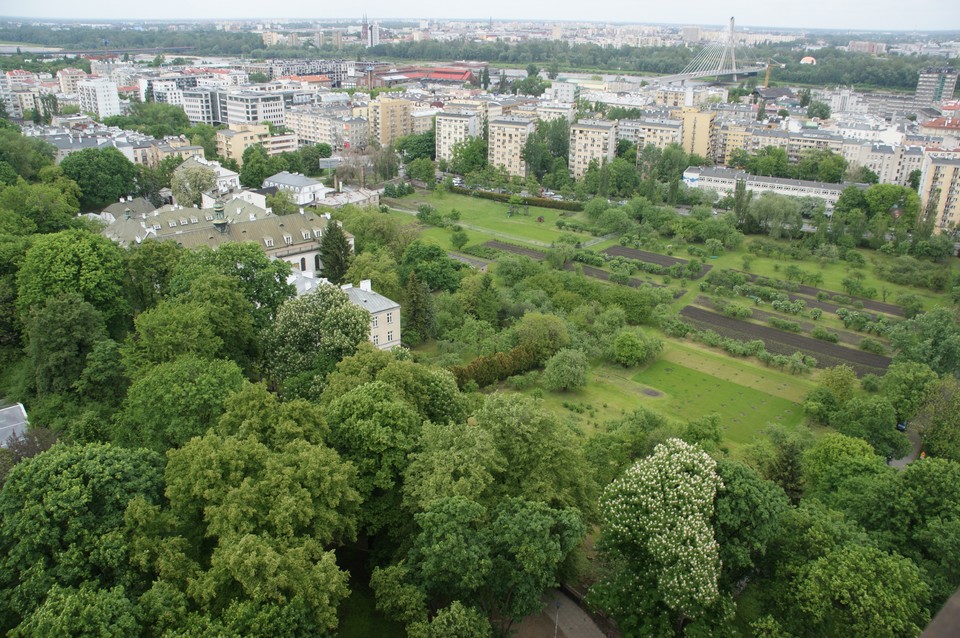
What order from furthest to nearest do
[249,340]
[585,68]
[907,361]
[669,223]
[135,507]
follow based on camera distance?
[585,68], [669,223], [907,361], [249,340], [135,507]

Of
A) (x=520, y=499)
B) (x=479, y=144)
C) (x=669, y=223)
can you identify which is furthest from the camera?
(x=479, y=144)

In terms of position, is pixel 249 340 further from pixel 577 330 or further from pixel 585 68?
pixel 585 68

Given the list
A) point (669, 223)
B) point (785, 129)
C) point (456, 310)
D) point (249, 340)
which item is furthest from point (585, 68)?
point (249, 340)

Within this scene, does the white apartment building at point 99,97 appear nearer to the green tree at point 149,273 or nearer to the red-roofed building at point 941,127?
the green tree at point 149,273

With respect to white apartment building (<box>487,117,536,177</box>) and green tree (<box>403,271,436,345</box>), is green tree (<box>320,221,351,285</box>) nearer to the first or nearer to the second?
green tree (<box>403,271,436,345</box>)

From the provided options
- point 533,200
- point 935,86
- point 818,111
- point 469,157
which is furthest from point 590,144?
point 935,86

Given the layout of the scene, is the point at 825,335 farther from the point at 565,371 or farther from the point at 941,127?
the point at 941,127

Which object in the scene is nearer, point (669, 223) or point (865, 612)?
point (865, 612)

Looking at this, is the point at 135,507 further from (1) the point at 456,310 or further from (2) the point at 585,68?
(2) the point at 585,68

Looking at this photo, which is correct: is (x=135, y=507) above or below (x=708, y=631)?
above
